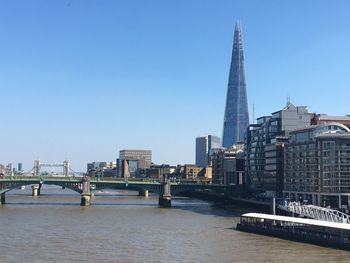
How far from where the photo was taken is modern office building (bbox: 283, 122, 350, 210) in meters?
121

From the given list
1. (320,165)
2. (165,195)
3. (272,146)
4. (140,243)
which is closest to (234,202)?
(272,146)

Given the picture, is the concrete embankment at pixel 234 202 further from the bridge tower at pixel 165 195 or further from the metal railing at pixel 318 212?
the metal railing at pixel 318 212

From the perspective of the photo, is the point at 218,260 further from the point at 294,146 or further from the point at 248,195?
the point at 248,195

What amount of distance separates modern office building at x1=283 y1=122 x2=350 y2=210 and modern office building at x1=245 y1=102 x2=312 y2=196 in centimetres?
1130

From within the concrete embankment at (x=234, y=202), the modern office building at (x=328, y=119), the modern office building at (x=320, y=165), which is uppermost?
the modern office building at (x=328, y=119)

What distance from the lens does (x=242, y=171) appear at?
→ 19875 cm

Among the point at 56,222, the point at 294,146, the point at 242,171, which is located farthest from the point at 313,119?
the point at 56,222

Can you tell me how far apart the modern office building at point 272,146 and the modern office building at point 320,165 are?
1130 centimetres

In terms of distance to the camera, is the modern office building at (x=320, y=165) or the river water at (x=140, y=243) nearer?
the river water at (x=140, y=243)

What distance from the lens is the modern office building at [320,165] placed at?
396 feet

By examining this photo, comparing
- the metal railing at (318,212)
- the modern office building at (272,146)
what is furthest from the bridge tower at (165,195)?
the metal railing at (318,212)

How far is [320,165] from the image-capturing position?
126000 millimetres

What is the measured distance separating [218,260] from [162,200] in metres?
95.9

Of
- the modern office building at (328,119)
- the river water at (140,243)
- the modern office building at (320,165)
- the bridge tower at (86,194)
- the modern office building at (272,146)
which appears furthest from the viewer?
the modern office building at (328,119)
